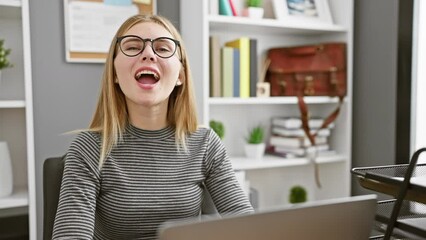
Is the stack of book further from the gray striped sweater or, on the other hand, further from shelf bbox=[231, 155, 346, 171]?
the gray striped sweater

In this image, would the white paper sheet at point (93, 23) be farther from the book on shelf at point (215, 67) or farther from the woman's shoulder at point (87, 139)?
the woman's shoulder at point (87, 139)

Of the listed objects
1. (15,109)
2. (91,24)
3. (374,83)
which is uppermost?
(91,24)

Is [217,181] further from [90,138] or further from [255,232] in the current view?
[255,232]

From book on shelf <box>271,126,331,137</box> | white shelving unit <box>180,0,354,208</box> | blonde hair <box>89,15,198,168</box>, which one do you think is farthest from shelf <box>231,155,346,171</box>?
blonde hair <box>89,15,198,168</box>

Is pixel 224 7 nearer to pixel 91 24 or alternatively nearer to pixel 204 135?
pixel 91 24

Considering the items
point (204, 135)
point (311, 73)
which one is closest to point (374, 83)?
point (311, 73)

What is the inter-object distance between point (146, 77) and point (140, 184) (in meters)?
0.28

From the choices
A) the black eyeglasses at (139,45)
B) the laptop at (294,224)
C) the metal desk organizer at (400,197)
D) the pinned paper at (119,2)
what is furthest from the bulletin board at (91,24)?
the laptop at (294,224)

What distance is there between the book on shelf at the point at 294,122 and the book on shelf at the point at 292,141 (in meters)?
0.06

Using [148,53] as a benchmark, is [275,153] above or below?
below

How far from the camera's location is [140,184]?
1.19 metres

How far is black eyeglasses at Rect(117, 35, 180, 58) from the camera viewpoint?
1.19 metres

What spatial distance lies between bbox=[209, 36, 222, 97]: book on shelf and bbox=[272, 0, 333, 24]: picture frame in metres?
0.39

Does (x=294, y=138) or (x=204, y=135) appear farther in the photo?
(x=294, y=138)
